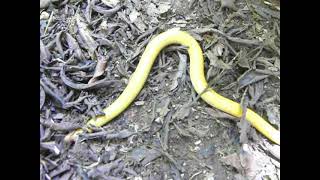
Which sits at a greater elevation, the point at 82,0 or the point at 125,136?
the point at 82,0

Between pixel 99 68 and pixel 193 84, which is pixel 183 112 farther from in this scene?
pixel 99 68

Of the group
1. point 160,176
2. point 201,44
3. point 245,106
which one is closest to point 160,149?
point 160,176

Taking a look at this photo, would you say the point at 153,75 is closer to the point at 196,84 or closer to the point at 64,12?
the point at 196,84

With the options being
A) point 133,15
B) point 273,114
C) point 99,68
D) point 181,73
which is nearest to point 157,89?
point 181,73

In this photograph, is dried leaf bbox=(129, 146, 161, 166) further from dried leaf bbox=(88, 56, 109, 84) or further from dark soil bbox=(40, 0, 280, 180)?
dried leaf bbox=(88, 56, 109, 84)

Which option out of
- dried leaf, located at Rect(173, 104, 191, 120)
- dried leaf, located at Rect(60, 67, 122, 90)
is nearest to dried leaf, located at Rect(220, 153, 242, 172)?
dried leaf, located at Rect(173, 104, 191, 120)
